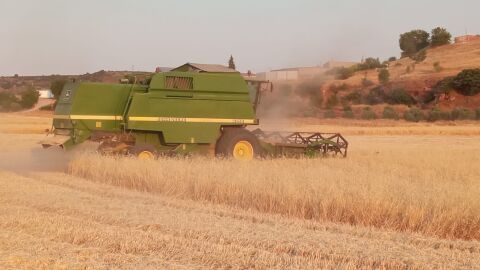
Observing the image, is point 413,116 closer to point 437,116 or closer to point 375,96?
point 437,116

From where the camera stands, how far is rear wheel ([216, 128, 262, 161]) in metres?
15.5

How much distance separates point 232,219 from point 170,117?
7.30 metres

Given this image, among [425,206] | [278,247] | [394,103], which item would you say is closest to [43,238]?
[278,247]

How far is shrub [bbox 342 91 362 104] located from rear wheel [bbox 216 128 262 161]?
47.2 meters

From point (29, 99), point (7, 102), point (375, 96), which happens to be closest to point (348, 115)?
point (375, 96)

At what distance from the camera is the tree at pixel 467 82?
66562 millimetres

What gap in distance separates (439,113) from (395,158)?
3857 cm

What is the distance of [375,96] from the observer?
68.8 meters

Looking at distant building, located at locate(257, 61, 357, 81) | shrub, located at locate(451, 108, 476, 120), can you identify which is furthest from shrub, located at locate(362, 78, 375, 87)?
distant building, located at locate(257, 61, 357, 81)

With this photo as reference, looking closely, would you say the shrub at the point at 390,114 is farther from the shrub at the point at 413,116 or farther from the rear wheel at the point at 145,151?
the rear wheel at the point at 145,151

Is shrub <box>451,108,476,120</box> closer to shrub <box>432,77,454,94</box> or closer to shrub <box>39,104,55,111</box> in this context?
shrub <box>432,77,454,94</box>

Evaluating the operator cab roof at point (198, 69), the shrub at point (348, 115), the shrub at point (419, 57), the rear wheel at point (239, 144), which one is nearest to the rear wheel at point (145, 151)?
the rear wheel at point (239, 144)

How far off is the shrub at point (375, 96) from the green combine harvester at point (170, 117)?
176ft

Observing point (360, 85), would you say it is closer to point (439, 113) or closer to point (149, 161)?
point (439, 113)
